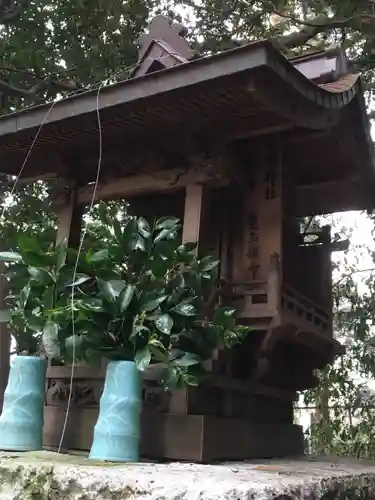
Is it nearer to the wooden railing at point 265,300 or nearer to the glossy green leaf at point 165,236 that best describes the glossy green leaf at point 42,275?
the glossy green leaf at point 165,236

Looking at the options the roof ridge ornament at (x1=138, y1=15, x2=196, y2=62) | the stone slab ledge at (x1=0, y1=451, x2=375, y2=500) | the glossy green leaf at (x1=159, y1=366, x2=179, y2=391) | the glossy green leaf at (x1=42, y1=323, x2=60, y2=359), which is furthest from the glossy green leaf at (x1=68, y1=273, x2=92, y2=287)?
the roof ridge ornament at (x1=138, y1=15, x2=196, y2=62)

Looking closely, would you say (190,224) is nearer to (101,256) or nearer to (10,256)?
(101,256)

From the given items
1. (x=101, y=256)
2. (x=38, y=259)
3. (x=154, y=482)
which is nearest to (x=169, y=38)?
(x=101, y=256)

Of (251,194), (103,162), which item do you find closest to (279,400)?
(251,194)

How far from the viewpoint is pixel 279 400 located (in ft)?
14.1

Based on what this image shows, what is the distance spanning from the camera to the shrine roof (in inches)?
114

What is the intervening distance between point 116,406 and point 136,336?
0.35m

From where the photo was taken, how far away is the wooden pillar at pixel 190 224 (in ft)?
10.5

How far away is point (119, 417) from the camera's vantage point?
2844 millimetres

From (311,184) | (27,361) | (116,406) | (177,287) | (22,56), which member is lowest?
(116,406)

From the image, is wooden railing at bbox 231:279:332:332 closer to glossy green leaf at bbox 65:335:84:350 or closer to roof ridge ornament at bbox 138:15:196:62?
glossy green leaf at bbox 65:335:84:350

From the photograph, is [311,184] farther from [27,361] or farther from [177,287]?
[27,361]

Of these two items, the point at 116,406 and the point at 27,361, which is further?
the point at 27,361

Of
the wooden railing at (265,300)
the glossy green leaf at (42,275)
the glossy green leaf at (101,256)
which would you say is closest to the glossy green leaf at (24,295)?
the glossy green leaf at (42,275)
